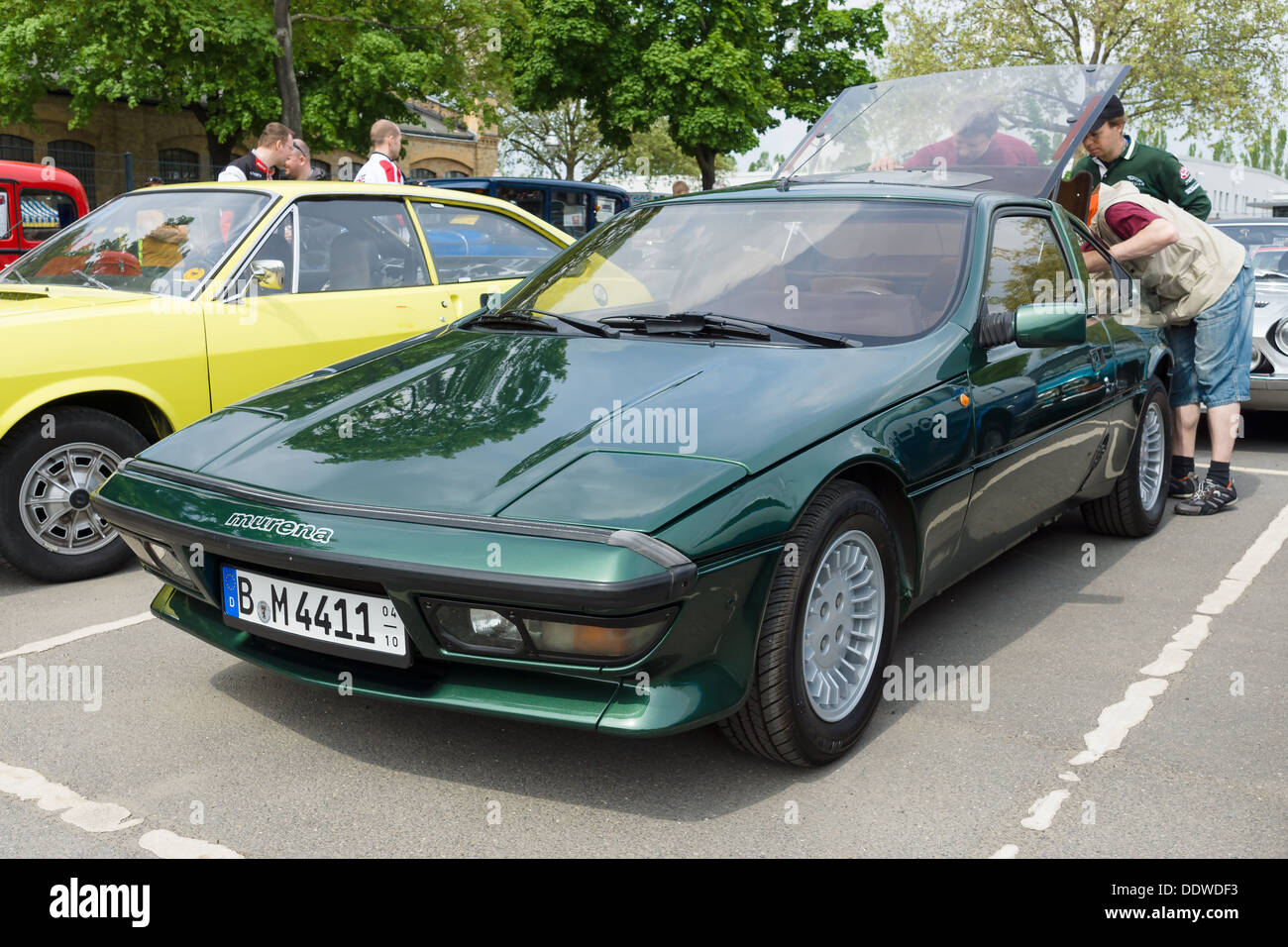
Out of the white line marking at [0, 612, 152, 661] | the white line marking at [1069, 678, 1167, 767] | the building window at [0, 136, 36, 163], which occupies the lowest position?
the white line marking at [1069, 678, 1167, 767]

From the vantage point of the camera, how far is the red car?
1120cm

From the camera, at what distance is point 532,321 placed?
387 centimetres

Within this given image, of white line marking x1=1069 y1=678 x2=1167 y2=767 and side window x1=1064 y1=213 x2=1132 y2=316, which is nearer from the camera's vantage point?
white line marking x1=1069 y1=678 x2=1167 y2=767

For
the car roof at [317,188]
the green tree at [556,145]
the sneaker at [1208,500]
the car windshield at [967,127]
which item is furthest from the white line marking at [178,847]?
A: the green tree at [556,145]

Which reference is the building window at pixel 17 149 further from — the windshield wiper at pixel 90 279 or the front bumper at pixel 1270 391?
the front bumper at pixel 1270 391

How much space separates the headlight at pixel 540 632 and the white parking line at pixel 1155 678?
94cm

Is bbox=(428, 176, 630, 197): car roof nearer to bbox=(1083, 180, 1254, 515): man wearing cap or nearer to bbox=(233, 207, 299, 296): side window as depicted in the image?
bbox=(233, 207, 299, 296): side window

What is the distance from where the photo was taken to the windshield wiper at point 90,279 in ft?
16.8

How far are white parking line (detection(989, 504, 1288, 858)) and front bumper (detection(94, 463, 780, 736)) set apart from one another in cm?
78

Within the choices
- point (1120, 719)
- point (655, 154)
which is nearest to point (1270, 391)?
Result: point (1120, 719)

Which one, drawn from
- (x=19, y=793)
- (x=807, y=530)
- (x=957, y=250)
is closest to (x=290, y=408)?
(x=19, y=793)

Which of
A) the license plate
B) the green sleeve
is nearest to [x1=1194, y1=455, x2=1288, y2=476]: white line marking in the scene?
the green sleeve

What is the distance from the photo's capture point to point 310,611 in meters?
2.75

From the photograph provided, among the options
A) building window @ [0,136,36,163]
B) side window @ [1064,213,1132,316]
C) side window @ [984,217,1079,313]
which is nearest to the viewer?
side window @ [984,217,1079,313]
